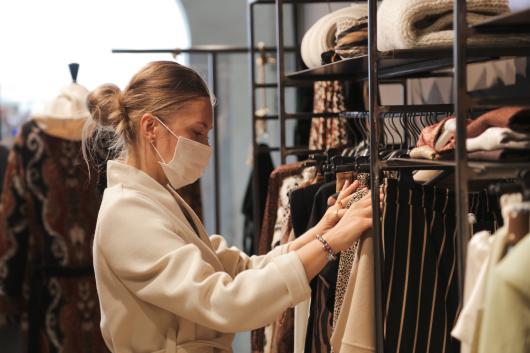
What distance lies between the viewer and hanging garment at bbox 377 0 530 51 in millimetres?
2035

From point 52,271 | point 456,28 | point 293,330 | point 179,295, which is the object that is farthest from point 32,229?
point 456,28

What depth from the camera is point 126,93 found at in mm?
2271

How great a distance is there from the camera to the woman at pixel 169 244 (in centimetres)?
197

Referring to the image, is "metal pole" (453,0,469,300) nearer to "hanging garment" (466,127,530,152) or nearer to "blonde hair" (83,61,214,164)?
"hanging garment" (466,127,530,152)

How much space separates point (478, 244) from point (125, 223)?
2.91 ft

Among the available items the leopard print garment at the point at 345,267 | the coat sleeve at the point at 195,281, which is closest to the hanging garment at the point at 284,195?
the leopard print garment at the point at 345,267

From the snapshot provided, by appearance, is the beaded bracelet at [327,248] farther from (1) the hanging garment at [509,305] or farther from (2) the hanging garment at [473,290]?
(1) the hanging garment at [509,305]

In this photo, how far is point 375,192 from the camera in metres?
2.05

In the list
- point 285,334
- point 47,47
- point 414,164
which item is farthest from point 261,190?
point 47,47

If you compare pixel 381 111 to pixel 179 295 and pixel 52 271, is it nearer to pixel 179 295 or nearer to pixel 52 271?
pixel 179 295

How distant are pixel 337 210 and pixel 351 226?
185 millimetres

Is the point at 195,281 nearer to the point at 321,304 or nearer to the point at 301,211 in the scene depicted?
the point at 321,304

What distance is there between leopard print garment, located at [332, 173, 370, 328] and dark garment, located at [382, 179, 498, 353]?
7.2 inches

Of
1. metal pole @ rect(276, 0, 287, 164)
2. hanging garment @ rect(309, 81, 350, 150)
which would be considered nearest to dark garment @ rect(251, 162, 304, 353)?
metal pole @ rect(276, 0, 287, 164)
